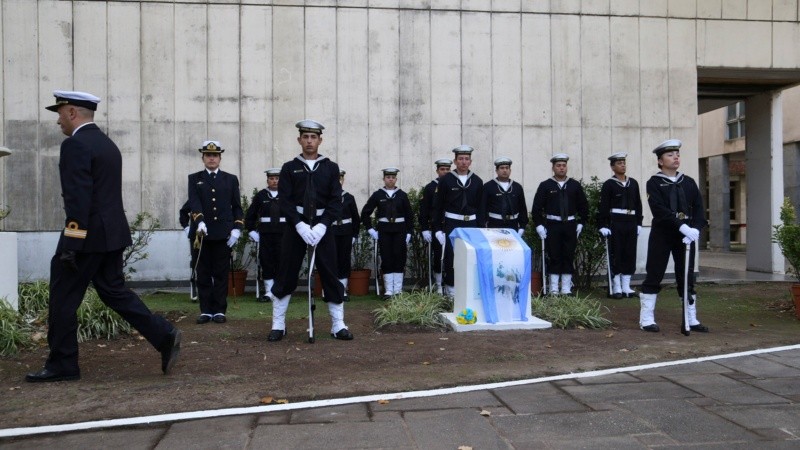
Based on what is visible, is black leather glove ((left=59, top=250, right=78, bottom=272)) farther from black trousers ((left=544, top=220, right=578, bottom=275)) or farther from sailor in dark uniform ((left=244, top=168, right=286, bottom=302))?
black trousers ((left=544, top=220, right=578, bottom=275))

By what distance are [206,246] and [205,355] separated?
97.6 inches

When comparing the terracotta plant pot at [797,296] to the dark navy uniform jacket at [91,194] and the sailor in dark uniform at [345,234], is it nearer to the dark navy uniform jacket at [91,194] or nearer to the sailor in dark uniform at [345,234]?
the sailor in dark uniform at [345,234]

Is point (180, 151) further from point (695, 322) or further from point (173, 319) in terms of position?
point (695, 322)

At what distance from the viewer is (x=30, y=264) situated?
11.8 m

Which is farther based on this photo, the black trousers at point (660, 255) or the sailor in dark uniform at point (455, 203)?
the sailor in dark uniform at point (455, 203)

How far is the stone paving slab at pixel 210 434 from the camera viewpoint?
156 inches

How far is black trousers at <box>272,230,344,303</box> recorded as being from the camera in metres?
7.28

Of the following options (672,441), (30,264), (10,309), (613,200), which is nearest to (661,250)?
(613,200)

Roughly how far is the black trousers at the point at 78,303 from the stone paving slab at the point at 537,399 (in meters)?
2.67

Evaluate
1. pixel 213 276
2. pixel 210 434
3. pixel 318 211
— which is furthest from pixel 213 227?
pixel 210 434

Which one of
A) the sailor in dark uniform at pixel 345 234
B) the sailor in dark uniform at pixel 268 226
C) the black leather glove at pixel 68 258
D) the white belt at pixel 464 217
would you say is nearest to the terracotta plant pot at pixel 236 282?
the sailor in dark uniform at pixel 268 226

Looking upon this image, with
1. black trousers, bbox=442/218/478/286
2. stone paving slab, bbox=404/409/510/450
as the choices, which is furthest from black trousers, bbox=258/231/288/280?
stone paving slab, bbox=404/409/510/450

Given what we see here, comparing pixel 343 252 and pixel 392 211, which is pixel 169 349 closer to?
pixel 343 252

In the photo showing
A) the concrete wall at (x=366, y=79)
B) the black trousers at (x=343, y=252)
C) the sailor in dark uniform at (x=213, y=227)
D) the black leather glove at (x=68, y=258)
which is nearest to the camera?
the black leather glove at (x=68, y=258)
